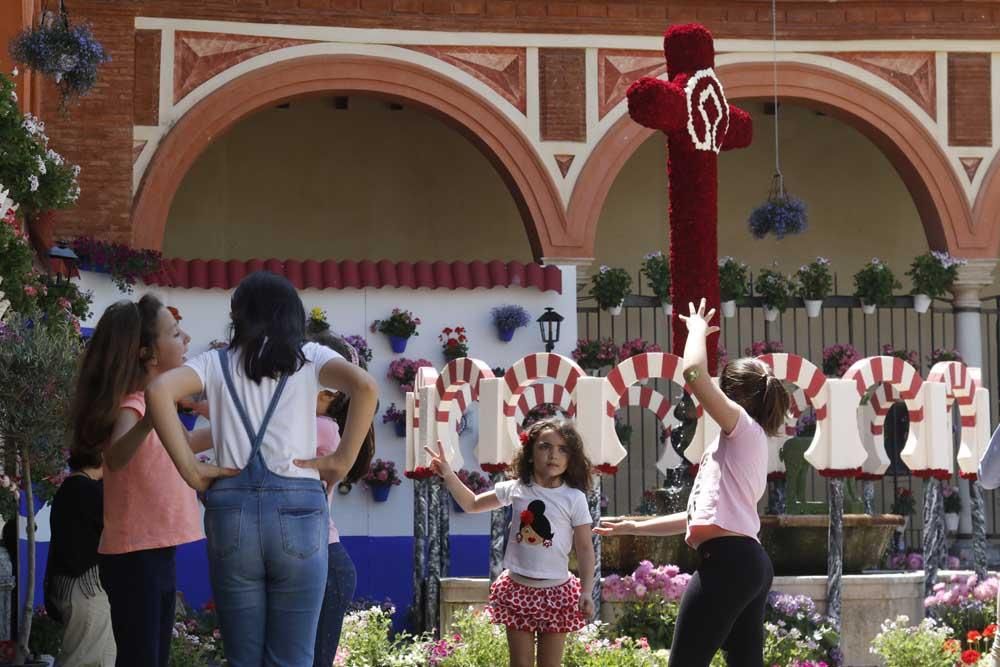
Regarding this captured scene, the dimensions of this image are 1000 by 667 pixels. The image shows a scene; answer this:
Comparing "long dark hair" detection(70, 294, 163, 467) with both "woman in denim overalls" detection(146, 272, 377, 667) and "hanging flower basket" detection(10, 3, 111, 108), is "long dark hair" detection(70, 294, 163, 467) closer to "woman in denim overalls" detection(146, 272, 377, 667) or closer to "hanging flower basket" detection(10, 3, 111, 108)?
"woman in denim overalls" detection(146, 272, 377, 667)

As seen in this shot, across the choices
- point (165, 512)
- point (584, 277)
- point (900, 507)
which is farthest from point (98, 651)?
point (900, 507)

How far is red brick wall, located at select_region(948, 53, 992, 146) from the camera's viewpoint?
54.0 feet

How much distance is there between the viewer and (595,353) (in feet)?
52.7

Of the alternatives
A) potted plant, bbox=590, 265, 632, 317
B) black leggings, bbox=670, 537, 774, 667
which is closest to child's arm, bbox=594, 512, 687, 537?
black leggings, bbox=670, 537, 774, 667

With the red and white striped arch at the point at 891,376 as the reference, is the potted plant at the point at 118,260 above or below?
above

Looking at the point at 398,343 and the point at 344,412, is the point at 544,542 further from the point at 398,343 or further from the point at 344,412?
the point at 398,343

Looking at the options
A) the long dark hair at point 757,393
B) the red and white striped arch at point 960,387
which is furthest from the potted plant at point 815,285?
the long dark hair at point 757,393

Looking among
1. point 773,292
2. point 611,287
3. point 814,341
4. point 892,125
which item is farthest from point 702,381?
point 814,341

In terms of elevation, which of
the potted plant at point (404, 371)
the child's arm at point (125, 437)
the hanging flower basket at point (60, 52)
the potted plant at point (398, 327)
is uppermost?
the hanging flower basket at point (60, 52)

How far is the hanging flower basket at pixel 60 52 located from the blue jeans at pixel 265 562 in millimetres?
7439

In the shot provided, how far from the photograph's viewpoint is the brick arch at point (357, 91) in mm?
15234

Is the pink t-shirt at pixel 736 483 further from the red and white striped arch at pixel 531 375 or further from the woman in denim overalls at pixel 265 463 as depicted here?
the red and white striped arch at pixel 531 375

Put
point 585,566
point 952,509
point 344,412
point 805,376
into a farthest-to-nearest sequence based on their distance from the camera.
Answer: point 952,509 → point 805,376 → point 585,566 → point 344,412

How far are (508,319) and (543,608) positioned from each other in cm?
914
